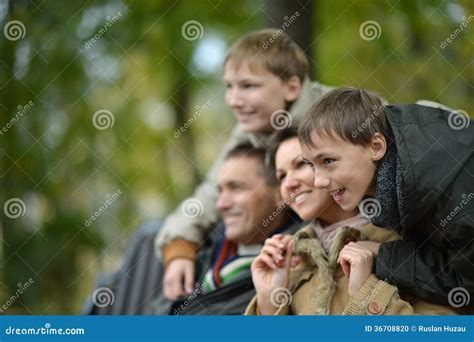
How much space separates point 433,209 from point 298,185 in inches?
24.6

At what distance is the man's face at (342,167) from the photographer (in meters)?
2.79

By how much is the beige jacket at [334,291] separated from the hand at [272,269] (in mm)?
35

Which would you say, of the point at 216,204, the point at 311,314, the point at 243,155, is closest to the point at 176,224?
the point at 216,204

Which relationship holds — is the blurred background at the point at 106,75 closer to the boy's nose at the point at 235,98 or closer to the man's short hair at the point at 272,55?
the man's short hair at the point at 272,55

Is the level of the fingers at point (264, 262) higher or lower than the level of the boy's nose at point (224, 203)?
higher

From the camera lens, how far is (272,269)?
3104mm

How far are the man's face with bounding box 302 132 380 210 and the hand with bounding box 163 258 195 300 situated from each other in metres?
1.17

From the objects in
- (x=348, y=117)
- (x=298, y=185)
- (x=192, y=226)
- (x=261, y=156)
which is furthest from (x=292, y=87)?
(x=192, y=226)

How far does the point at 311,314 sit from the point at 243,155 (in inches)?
37.9

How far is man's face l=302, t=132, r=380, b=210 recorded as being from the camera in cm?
279

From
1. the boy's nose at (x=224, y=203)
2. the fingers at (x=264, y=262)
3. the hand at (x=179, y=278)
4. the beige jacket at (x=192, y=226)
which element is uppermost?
the fingers at (x=264, y=262)

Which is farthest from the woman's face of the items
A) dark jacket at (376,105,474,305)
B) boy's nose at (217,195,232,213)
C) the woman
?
boy's nose at (217,195,232,213)

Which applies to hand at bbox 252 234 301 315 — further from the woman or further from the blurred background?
the blurred background

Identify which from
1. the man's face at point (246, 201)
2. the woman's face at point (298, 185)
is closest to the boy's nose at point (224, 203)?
the man's face at point (246, 201)
